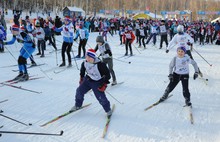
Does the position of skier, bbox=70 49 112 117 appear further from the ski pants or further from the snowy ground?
the snowy ground

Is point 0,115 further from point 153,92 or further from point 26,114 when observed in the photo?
point 153,92

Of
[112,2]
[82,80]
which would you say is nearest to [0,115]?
[82,80]

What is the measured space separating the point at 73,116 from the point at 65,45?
5.18 metres

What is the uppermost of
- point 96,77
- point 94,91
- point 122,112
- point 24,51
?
point 24,51

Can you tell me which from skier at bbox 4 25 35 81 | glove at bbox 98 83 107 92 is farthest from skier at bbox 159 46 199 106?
skier at bbox 4 25 35 81

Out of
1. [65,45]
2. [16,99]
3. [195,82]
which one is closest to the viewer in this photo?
[16,99]

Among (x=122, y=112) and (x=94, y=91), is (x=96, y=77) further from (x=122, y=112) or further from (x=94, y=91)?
(x=122, y=112)

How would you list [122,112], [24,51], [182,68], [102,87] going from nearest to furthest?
[102,87] → [122,112] → [182,68] → [24,51]

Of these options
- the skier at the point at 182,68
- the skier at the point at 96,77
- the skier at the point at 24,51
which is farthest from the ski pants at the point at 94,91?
the skier at the point at 24,51

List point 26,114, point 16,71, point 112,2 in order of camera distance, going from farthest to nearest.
Answer: 1. point 112,2
2. point 16,71
3. point 26,114

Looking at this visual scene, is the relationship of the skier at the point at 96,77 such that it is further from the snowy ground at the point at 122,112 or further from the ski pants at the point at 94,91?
the snowy ground at the point at 122,112

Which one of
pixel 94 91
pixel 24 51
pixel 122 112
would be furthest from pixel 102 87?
pixel 24 51

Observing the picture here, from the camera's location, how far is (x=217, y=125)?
4844 mm

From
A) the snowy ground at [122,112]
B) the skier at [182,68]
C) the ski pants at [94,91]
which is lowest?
the snowy ground at [122,112]
